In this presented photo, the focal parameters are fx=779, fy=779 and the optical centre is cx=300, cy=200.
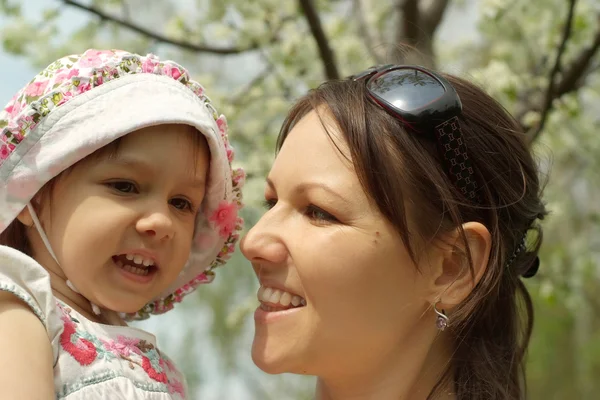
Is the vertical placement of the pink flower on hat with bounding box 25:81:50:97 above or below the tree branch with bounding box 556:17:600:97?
above

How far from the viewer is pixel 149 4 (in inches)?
294

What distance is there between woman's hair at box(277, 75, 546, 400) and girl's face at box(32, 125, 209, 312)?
1.53 feet

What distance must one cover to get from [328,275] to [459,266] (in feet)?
1.33

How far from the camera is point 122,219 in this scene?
2.12 m

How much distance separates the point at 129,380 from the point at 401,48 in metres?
1.54

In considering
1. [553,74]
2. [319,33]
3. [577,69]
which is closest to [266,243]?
[319,33]

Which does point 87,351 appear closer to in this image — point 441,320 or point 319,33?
point 441,320

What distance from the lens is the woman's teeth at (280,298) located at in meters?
2.17

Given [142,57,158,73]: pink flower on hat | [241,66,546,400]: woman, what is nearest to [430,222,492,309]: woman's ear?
[241,66,546,400]: woman

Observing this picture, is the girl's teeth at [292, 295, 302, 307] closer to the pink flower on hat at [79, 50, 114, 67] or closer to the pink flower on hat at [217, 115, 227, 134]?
the pink flower on hat at [217, 115, 227, 134]

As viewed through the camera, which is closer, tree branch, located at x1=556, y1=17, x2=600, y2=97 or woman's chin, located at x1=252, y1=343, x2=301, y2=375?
woman's chin, located at x1=252, y1=343, x2=301, y2=375

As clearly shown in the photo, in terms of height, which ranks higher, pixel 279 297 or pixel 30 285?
pixel 30 285

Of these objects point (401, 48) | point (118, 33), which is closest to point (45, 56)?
point (118, 33)

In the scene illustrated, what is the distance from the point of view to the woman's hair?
83.9 inches
